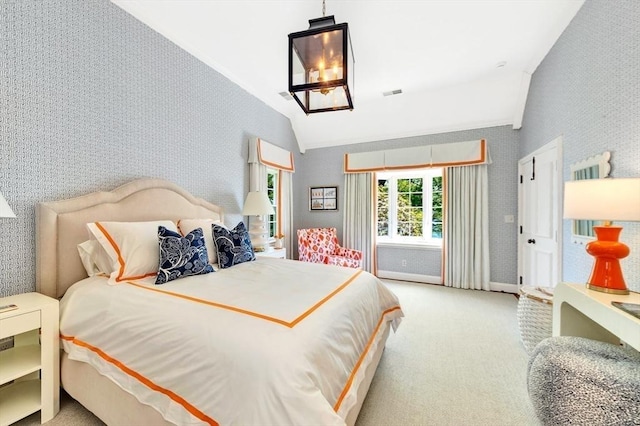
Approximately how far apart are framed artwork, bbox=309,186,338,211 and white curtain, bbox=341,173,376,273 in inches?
10.1

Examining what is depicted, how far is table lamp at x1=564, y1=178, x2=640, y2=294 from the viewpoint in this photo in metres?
1.34

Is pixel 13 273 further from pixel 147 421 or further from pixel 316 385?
pixel 316 385

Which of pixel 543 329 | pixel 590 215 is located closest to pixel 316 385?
pixel 590 215

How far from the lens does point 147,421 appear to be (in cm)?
121

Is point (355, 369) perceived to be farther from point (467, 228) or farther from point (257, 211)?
point (467, 228)

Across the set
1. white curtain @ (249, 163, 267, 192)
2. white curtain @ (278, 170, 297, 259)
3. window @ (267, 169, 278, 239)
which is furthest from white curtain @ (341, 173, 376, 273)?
white curtain @ (249, 163, 267, 192)

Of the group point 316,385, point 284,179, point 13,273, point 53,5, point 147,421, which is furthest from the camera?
point 284,179

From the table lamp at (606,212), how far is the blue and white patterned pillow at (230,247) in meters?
2.47

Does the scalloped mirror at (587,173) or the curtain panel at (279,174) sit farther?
the curtain panel at (279,174)

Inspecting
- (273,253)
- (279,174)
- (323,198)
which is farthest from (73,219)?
(323,198)

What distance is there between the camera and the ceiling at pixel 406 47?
223 cm

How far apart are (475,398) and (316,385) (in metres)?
1.40

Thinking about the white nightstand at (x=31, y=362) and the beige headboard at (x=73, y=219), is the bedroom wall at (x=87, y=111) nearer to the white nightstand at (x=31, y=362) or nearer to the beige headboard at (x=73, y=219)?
the beige headboard at (x=73, y=219)

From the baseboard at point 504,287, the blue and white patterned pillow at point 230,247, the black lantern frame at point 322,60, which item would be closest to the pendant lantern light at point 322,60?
the black lantern frame at point 322,60
